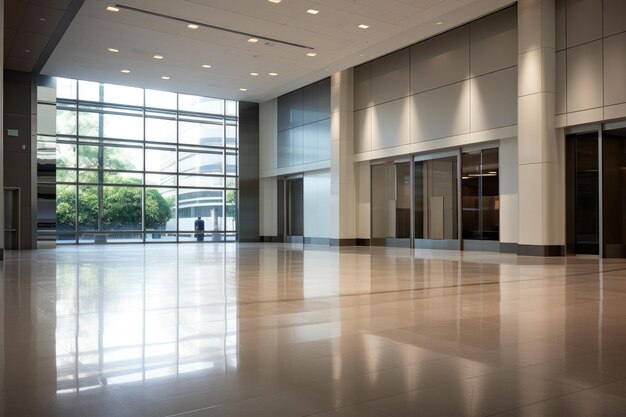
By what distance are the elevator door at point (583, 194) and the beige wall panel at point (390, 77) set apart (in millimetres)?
8202

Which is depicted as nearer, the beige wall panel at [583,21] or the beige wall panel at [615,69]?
the beige wall panel at [615,69]

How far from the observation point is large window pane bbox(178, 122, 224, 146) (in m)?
33.6

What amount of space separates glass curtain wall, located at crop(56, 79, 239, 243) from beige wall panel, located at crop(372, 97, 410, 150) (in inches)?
494

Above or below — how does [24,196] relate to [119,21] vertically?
below

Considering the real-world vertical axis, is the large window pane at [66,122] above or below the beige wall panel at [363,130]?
above

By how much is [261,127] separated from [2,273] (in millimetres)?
23595

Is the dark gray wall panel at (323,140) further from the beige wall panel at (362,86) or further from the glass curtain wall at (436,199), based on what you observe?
the glass curtain wall at (436,199)

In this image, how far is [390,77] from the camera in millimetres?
24500

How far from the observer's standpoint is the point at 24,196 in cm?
2500

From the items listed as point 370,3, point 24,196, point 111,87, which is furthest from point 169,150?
point 370,3

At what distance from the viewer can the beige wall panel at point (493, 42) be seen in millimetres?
18906

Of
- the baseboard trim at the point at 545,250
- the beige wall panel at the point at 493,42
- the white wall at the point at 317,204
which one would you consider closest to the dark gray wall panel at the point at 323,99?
the white wall at the point at 317,204

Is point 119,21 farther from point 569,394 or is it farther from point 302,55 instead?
point 569,394

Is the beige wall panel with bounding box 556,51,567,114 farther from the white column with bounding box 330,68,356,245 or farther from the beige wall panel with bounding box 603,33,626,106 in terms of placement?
the white column with bounding box 330,68,356,245
